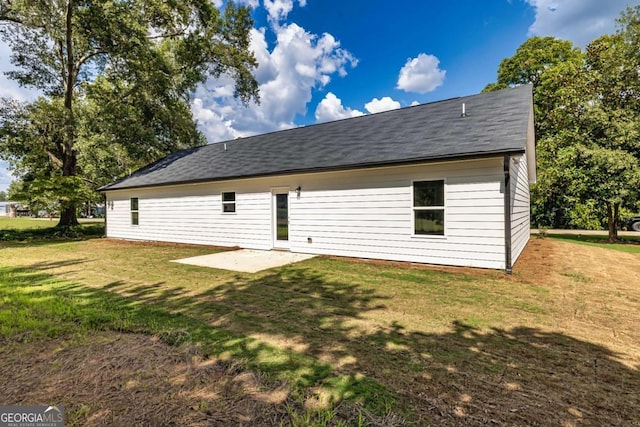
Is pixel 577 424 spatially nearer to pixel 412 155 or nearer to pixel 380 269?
pixel 380 269

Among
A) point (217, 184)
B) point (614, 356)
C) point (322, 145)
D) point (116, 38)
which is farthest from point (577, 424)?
point (116, 38)

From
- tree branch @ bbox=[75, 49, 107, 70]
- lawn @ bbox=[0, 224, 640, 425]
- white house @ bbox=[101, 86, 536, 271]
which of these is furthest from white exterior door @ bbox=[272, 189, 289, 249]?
tree branch @ bbox=[75, 49, 107, 70]

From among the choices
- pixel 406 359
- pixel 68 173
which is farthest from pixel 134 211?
pixel 406 359

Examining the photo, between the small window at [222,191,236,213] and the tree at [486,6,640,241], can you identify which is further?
the tree at [486,6,640,241]

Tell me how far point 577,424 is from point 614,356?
1554mm

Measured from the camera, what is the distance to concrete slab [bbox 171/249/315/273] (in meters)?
7.66

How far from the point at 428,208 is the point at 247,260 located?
5.17m

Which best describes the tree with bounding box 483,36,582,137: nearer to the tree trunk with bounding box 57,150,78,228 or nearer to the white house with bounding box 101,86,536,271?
the white house with bounding box 101,86,536,271

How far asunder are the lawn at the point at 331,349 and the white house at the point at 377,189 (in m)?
1.69

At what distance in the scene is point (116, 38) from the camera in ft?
50.5

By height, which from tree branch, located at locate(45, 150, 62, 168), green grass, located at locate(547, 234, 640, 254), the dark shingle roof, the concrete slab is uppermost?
tree branch, located at locate(45, 150, 62, 168)

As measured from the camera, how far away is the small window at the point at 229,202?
1147cm

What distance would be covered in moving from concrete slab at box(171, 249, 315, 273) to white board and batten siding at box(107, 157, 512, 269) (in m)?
0.72

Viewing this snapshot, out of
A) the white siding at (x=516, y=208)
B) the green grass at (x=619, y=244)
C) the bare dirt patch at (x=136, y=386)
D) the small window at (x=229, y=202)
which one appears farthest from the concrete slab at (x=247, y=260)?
the green grass at (x=619, y=244)
